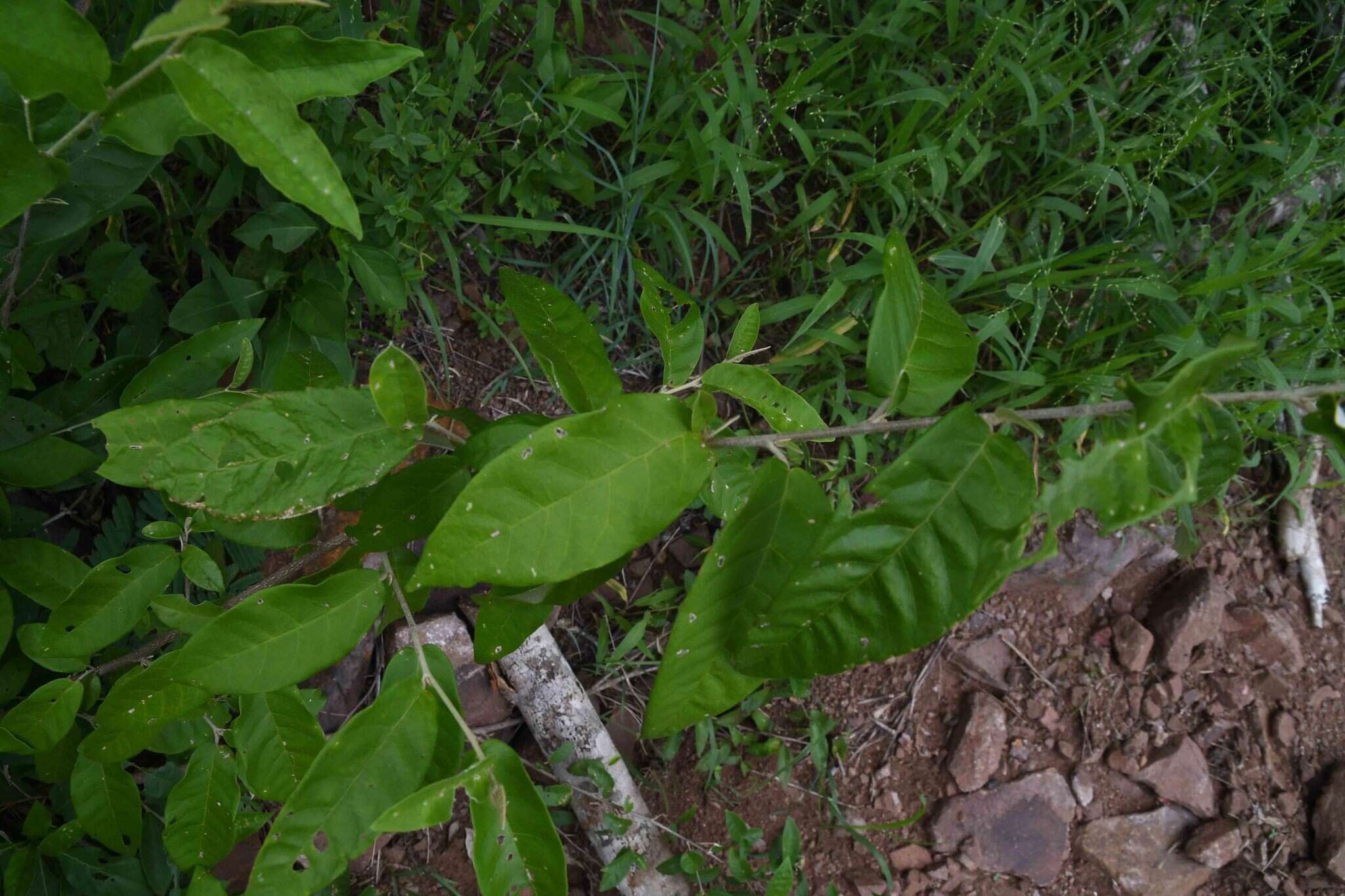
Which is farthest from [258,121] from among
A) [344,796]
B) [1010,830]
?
[1010,830]

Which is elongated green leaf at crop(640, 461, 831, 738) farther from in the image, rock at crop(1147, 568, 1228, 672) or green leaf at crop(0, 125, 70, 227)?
rock at crop(1147, 568, 1228, 672)

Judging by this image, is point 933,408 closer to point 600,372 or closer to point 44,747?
point 600,372

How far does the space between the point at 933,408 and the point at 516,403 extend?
4.98ft

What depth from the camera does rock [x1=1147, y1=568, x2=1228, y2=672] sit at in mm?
2652

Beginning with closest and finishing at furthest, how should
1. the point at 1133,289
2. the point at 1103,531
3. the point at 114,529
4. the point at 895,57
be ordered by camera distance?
1. the point at 1103,531
2. the point at 114,529
3. the point at 1133,289
4. the point at 895,57

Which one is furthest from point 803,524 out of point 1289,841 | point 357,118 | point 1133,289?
point 1289,841

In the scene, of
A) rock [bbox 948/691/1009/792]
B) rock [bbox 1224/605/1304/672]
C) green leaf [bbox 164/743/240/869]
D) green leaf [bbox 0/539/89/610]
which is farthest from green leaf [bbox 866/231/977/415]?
rock [bbox 1224/605/1304/672]

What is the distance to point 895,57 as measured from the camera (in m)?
2.47

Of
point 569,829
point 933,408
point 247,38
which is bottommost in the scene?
point 569,829

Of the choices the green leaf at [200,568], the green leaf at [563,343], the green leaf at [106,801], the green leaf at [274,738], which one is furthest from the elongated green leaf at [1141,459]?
the green leaf at [106,801]

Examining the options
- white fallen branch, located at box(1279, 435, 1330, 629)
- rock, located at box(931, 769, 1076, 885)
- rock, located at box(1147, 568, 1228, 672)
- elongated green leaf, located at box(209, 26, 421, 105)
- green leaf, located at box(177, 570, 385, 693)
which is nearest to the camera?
elongated green leaf, located at box(209, 26, 421, 105)

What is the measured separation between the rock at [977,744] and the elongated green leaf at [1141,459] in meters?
1.95

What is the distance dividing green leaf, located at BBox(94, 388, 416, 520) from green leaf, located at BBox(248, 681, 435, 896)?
0.81 feet

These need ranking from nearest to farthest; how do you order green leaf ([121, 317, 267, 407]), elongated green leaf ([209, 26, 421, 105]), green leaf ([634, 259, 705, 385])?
1. elongated green leaf ([209, 26, 421, 105])
2. green leaf ([634, 259, 705, 385])
3. green leaf ([121, 317, 267, 407])
